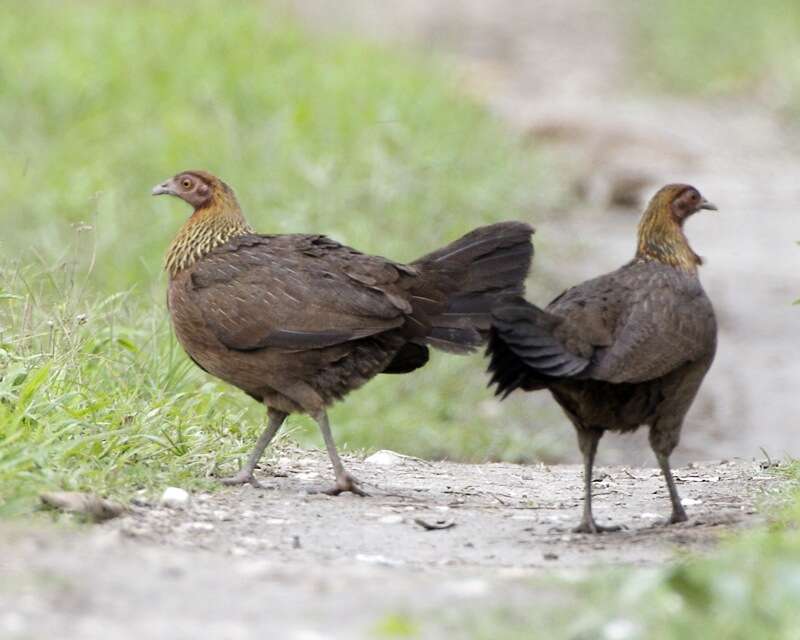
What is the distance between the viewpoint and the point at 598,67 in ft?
72.8

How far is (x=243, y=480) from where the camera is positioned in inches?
248

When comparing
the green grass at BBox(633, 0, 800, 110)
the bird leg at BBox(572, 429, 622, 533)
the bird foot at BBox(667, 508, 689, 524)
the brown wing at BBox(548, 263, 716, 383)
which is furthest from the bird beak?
the green grass at BBox(633, 0, 800, 110)

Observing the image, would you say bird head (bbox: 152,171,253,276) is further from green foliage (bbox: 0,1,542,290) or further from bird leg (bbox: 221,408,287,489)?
green foliage (bbox: 0,1,542,290)

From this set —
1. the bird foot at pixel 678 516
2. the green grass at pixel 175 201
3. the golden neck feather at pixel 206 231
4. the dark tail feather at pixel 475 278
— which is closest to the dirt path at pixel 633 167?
the green grass at pixel 175 201

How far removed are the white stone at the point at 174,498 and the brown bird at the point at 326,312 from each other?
48 centimetres

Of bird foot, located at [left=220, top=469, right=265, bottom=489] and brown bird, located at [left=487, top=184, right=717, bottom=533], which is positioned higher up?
brown bird, located at [left=487, top=184, right=717, bottom=533]

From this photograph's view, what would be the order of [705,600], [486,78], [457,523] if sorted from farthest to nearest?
[486,78], [457,523], [705,600]

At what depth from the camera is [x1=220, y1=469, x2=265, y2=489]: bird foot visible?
246 inches

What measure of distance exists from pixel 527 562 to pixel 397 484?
1.56 m

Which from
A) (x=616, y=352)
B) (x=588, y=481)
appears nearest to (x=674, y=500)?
(x=588, y=481)

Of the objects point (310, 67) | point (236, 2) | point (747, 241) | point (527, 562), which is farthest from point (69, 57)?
point (527, 562)

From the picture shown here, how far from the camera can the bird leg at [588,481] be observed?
5789mm

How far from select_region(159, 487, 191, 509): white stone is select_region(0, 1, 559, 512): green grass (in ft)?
0.32

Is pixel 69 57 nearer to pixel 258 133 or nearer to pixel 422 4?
pixel 258 133
